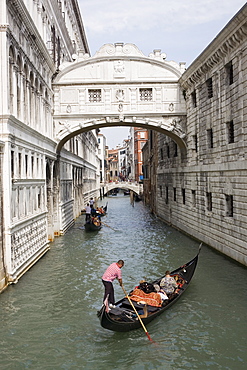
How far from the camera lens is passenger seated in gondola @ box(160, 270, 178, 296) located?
326 inches

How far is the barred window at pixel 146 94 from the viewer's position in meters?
16.3

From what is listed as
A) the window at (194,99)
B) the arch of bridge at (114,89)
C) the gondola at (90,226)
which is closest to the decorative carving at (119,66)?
the arch of bridge at (114,89)

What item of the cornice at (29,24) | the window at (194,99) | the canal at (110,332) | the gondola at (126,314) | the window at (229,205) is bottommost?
the canal at (110,332)

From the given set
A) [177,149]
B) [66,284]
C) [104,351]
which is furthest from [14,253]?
[177,149]

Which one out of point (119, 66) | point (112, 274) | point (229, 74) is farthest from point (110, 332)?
point (119, 66)

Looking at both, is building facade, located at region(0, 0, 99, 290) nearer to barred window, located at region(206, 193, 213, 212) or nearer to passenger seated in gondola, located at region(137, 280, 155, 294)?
passenger seated in gondola, located at region(137, 280, 155, 294)

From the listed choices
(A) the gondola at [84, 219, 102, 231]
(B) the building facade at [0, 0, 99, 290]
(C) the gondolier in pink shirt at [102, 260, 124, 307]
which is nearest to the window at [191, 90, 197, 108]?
(B) the building facade at [0, 0, 99, 290]

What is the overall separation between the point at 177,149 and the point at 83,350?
13608 millimetres

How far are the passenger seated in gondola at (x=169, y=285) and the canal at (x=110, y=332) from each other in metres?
0.35

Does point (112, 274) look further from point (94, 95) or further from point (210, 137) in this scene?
point (94, 95)

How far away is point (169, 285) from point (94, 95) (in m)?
10.1

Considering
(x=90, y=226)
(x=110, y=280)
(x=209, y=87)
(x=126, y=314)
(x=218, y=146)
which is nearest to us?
(x=126, y=314)

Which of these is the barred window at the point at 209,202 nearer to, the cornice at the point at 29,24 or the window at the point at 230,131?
the window at the point at 230,131

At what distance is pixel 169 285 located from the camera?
27.5 feet
